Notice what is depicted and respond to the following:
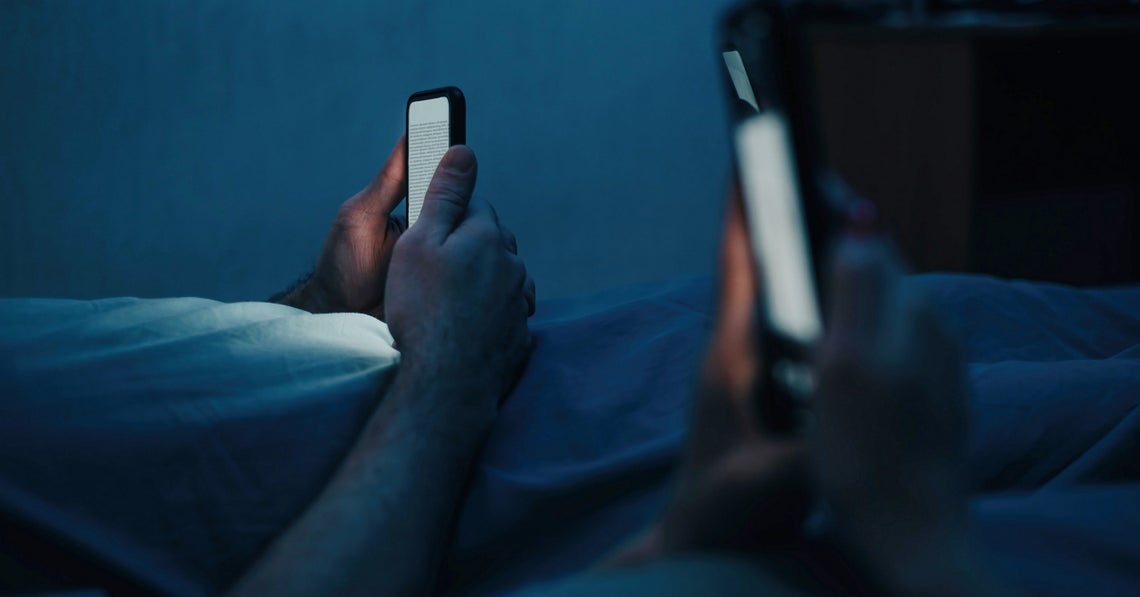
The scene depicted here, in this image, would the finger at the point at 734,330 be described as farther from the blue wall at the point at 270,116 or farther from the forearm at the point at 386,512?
the blue wall at the point at 270,116

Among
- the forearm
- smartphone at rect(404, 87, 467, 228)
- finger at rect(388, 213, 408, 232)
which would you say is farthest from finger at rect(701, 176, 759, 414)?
finger at rect(388, 213, 408, 232)

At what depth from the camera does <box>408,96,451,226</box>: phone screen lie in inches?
26.5

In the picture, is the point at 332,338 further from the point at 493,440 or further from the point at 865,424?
the point at 865,424

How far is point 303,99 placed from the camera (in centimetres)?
159

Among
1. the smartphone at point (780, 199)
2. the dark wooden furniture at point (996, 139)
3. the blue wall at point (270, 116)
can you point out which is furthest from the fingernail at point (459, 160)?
the dark wooden furniture at point (996, 139)

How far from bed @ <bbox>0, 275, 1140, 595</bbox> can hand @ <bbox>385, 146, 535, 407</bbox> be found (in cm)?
3

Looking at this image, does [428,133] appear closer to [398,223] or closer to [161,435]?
[398,223]

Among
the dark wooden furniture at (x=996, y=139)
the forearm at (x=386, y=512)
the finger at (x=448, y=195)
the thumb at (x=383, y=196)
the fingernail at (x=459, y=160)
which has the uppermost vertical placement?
the fingernail at (x=459, y=160)

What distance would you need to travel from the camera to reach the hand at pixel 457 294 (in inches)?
18.9

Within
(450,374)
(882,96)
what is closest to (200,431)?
(450,374)

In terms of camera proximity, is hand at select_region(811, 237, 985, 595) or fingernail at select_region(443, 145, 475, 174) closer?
hand at select_region(811, 237, 985, 595)

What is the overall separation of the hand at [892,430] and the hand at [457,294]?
0.30m

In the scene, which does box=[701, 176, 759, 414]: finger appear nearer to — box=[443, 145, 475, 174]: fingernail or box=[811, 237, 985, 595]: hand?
box=[811, 237, 985, 595]: hand

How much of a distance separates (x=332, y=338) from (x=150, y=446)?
0.44ft
